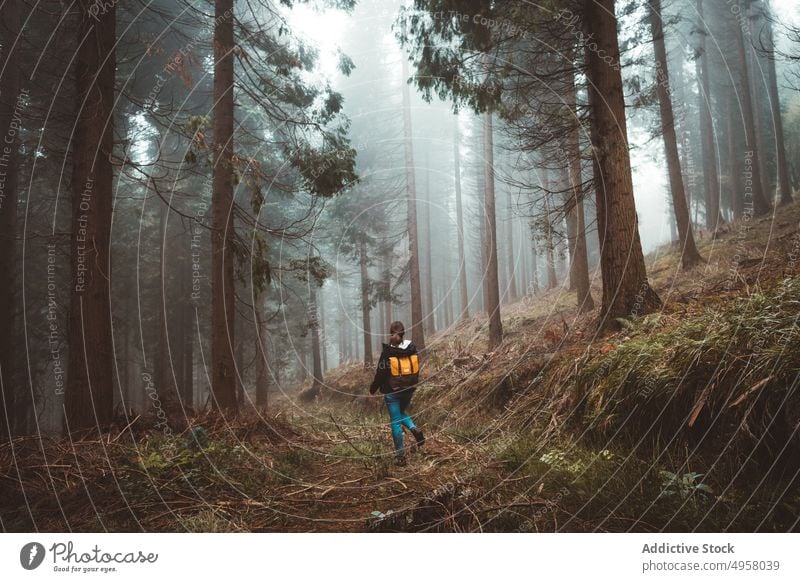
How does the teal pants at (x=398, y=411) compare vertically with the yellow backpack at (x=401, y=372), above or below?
below

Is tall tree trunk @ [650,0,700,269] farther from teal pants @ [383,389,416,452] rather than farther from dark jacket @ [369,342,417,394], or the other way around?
teal pants @ [383,389,416,452]

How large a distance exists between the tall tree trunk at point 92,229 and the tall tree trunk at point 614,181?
6476 millimetres

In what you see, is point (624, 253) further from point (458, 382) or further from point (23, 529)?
point (23, 529)

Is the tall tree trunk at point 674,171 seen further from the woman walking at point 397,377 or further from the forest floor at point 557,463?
the woman walking at point 397,377

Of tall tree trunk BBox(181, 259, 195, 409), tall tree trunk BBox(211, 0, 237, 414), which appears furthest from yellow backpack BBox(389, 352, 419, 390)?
tall tree trunk BBox(181, 259, 195, 409)

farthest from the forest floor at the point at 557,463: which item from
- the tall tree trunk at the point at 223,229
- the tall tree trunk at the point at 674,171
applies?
the tall tree trunk at the point at 674,171

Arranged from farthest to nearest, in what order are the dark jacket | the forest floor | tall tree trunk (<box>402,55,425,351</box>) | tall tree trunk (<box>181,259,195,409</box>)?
1. tall tree trunk (<box>181,259,195,409</box>)
2. tall tree trunk (<box>402,55,425,351</box>)
3. the dark jacket
4. the forest floor

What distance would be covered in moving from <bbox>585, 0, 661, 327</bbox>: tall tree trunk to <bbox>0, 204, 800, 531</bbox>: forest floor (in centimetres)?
50

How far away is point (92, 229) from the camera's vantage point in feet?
16.7

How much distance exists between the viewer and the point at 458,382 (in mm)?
Answer: 10000

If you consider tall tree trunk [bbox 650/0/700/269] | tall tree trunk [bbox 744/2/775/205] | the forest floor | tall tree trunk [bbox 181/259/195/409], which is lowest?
the forest floor

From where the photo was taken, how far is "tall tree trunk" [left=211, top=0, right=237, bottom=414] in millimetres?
6910

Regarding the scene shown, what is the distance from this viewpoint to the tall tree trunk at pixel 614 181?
18.8 feet
